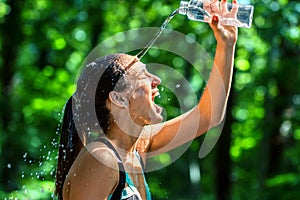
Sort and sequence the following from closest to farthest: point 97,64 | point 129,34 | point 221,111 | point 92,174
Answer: point 92,174 < point 97,64 < point 221,111 < point 129,34

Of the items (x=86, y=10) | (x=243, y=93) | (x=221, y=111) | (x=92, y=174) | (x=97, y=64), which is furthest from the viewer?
(x=243, y=93)

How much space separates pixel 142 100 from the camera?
8.44ft

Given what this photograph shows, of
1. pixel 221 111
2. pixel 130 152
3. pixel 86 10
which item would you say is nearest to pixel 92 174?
pixel 130 152

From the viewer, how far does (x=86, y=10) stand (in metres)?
10.8

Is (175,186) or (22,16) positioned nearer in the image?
(22,16)

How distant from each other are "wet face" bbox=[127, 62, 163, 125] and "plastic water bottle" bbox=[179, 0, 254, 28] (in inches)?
14.7

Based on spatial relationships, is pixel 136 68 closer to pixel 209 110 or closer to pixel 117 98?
pixel 117 98

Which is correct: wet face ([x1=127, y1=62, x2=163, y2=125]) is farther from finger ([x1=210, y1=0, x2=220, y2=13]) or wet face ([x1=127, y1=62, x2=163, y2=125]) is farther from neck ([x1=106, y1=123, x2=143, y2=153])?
finger ([x1=210, y1=0, x2=220, y2=13])

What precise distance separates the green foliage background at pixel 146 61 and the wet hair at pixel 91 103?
19.9ft

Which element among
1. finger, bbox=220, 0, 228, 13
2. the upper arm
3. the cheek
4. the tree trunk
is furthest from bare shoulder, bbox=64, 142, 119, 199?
the tree trunk

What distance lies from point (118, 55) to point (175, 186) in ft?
39.3

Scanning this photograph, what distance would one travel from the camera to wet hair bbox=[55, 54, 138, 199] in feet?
8.36

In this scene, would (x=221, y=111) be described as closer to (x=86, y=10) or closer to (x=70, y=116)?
(x=70, y=116)

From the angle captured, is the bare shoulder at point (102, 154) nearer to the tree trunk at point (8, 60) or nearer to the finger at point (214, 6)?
the finger at point (214, 6)
